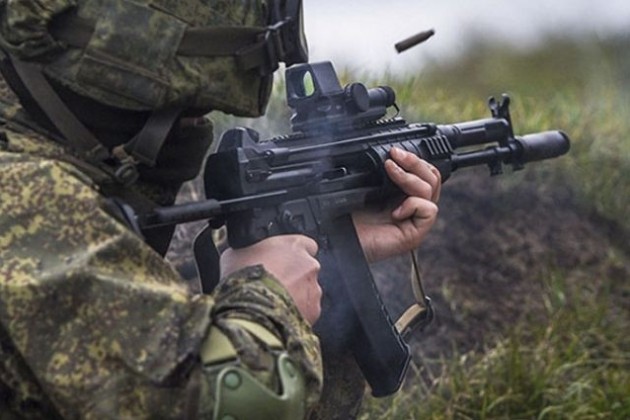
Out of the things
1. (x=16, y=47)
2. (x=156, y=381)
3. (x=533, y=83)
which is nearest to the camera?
(x=156, y=381)

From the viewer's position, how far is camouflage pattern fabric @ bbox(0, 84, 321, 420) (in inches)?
97.1

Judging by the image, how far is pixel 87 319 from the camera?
248 centimetres

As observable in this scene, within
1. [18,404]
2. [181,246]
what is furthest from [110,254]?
[181,246]

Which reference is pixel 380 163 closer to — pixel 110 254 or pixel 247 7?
pixel 247 7

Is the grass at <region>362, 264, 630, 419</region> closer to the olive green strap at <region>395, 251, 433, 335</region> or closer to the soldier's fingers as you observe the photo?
the olive green strap at <region>395, 251, 433, 335</region>

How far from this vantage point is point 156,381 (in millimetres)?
2477

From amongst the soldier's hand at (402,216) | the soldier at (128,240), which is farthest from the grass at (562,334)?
the soldier at (128,240)

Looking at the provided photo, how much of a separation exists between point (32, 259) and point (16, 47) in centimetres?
44

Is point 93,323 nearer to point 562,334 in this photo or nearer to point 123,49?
point 123,49

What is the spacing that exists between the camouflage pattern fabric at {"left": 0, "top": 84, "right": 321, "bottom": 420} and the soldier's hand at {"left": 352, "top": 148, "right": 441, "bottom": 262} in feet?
2.54

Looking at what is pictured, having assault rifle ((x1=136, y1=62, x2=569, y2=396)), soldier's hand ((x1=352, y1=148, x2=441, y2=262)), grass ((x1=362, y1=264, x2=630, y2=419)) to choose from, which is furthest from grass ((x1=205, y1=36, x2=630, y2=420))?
soldier's hand ((x1=352, y1=148, x2=441, y2=262))

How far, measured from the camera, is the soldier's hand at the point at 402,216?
3279 millimetres

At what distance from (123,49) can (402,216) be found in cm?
87

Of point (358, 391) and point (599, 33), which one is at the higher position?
point (358, 391)
